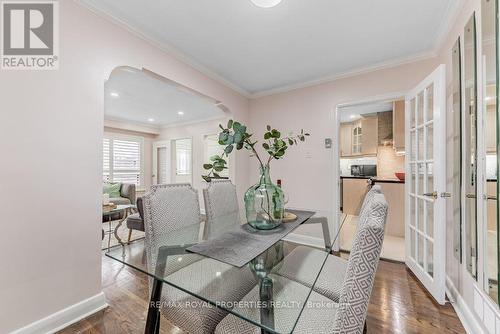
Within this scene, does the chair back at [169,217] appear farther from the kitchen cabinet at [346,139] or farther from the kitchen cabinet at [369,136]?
the kitchen cabinet at [346,139]

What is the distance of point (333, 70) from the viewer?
2.81m

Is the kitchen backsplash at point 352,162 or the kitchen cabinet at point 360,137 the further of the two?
the kitchen backsplash at point 352,162

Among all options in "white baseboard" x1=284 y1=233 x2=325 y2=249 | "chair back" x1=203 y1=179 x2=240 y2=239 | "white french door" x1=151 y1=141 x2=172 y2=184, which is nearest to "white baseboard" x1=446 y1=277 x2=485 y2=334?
"white baseboard" x1=284 y1=233 x2=325 y2=249

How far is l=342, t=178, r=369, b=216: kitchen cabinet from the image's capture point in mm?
4523

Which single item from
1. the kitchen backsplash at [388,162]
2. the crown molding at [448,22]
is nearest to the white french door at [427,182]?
the crown molding at [448,22]

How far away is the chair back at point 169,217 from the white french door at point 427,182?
1960mm

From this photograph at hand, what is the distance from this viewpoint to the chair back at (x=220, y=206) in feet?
5.75

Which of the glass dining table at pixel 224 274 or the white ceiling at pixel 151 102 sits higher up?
the white ceiling at pixel 151 102

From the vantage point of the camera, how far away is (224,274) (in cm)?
119

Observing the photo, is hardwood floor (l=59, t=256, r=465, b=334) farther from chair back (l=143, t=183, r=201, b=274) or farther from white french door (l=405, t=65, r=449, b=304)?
chair back (l=143, t=183, r=201, b=274)

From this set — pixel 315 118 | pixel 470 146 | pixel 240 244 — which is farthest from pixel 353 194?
pixel 240 244

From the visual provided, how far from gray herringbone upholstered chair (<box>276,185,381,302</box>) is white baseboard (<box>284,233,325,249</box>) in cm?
5

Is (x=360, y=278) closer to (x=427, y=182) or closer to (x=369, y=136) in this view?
(x=427, y=182)

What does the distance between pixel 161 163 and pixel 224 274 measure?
6.10 meters
